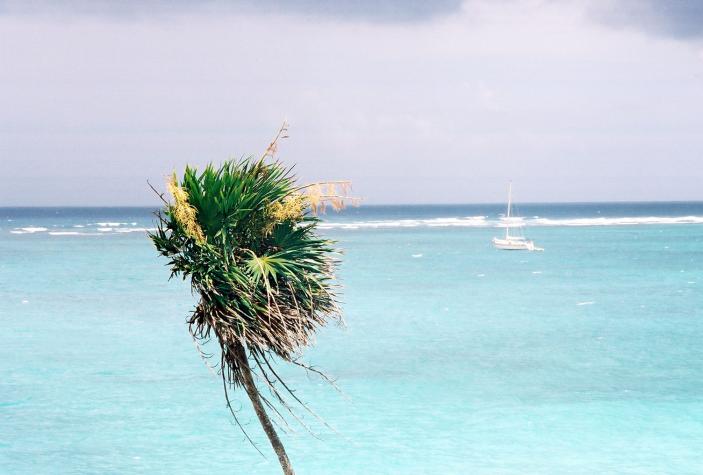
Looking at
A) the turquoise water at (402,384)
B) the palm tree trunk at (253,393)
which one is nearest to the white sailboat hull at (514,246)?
the turquoise water at (402,384)

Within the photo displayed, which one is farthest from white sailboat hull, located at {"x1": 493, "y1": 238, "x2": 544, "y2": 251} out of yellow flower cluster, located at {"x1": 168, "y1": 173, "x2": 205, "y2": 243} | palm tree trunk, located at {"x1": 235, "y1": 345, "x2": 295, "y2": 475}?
yellow flower cluster, located at {"x1": 168, "y1": 173, "x2": 205, "y2": 243}

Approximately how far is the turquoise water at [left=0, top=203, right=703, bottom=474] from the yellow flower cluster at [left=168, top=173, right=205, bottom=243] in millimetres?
10267

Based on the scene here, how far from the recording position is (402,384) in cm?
2709

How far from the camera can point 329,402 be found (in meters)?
25.1

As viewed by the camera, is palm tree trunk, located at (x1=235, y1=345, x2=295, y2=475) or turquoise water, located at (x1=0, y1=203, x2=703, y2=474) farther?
turquoise water, located at (x1=0, y1=203, x2=703, y2=474)

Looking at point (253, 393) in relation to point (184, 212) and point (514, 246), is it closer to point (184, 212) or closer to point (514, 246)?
point (184, 212)

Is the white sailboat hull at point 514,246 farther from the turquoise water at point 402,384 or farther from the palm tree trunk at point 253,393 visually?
the palm tree trunk at point 253,393

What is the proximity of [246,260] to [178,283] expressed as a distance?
4909 centimetres

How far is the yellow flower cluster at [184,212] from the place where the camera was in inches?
394

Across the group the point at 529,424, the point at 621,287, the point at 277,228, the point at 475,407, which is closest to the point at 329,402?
the point at 475,407

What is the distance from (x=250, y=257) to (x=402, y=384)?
17036mm

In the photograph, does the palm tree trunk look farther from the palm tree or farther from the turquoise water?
the turquoise water

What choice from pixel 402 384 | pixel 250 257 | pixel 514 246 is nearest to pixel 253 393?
pixel 250 257

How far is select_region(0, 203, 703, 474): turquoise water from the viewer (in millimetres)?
20266
